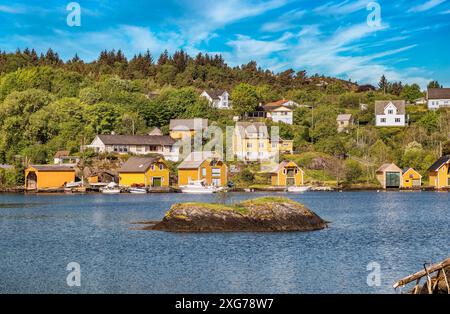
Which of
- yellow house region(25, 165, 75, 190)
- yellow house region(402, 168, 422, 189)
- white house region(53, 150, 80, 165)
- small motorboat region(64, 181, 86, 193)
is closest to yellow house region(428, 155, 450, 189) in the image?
→ yellow house region(402, 168, 422, 189)

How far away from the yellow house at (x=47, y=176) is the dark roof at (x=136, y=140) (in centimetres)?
1055

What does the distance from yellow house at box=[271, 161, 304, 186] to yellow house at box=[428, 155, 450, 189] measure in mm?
18843

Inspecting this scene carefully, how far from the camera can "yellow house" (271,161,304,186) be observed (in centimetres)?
9506

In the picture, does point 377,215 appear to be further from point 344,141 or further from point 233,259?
point 344,141

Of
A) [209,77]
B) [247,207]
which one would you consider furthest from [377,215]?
[209,77]

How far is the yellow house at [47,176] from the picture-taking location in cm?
9412

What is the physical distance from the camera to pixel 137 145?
10738 centimetres

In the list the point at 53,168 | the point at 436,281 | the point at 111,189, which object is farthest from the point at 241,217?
the point at 53,168

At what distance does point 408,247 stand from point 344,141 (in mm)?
78426

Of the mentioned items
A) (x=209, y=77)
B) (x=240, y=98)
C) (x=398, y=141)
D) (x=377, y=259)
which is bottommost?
(x=377, y=259)

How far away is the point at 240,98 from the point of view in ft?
427

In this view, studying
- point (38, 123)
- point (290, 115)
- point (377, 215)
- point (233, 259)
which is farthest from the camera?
point (290, 115)

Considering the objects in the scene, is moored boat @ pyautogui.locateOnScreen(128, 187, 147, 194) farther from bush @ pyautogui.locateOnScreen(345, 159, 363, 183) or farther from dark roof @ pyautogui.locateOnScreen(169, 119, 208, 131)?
bush @ pyautogui.locateOnScreen(345, 159, 363, 183)

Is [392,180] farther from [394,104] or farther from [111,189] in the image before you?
[111,189]
